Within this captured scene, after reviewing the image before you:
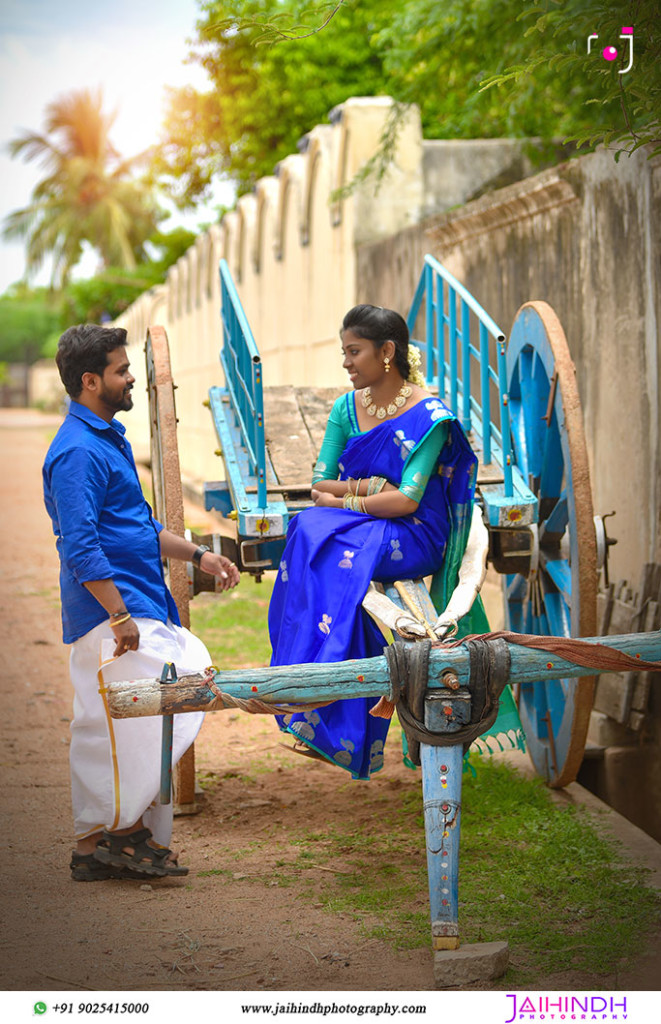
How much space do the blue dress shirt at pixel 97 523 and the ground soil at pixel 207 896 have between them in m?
0.83

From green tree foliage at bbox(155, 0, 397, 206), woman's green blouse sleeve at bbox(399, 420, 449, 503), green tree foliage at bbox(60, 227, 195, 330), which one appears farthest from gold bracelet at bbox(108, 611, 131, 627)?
green tree foliage at bbox(60, 227, 195, 330)

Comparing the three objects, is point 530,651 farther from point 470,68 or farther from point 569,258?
point 470,68

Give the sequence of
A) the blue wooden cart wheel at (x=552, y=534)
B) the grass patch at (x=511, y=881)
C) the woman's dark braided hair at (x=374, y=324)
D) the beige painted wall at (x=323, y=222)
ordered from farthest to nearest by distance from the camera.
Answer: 1. the beige painted wall at (x=323, y=222)
2. the blue wooden cart wheel at (x=552, y=534)
3. the woman's dark braided hair at (x=374, y=324)
4. the grass patch at (x=511, y=881)

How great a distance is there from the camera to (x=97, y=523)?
10.7ft

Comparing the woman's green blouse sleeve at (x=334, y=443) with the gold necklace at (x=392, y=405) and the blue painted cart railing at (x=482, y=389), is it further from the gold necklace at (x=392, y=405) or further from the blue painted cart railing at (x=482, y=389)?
the blue painted cart railing at (x=482, y=389)

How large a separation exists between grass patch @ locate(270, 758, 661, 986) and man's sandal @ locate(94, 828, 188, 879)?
1.34 ft

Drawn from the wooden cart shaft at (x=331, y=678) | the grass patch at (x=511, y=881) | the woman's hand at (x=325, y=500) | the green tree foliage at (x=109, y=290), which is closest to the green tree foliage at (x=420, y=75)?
the woman's hand at (x=325, y=500)

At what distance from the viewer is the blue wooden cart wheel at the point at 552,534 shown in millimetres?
3592

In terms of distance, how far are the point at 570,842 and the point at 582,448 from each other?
1370mm

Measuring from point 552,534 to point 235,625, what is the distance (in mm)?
3859

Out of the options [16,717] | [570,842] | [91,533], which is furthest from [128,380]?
[16,717]

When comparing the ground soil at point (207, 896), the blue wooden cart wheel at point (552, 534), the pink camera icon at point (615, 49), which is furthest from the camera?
the blue wooden cart wheel at point (552, 534)

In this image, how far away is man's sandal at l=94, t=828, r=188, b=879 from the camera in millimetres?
3473

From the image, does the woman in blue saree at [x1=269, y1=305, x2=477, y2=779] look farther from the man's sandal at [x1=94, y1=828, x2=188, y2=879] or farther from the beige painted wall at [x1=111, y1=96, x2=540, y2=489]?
the beige painted wall at [x1=111, y1=96, x2=540, y2=489]
